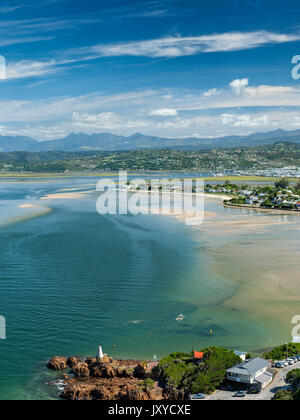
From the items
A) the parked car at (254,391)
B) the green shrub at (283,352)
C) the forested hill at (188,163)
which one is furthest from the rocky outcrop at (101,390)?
the forested hill at (188,163)

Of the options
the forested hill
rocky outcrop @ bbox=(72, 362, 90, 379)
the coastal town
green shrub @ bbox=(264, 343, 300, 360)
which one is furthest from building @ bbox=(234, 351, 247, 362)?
the forested hill

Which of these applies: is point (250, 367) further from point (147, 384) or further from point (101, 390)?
point (101, 390)

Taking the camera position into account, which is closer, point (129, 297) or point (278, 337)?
point (278, 337)

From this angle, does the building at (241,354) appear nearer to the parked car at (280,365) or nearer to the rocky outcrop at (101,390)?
the parked car at (280,365)

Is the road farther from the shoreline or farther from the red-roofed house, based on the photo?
the shoreline

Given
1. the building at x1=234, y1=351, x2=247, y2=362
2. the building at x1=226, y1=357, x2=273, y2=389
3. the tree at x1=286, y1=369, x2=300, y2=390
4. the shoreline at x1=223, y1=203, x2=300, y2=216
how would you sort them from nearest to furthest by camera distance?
the tree at x1=286, y1=369, x2=300, y2=390, the building at x1=226, y1=357, x2=273, y2=389, the building at x1=234, y1=351, x2=247, y2=362, the shoreline at x1=223, y1=203, x2=300, y2=216

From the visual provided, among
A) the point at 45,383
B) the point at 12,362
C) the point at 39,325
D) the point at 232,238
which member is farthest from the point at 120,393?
the point at 232,238

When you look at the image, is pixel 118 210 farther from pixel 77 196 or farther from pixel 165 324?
pixel 165 324
